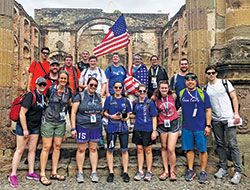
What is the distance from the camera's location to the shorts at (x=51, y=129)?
11.6 feet

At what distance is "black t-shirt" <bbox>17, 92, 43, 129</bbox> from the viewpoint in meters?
3.46

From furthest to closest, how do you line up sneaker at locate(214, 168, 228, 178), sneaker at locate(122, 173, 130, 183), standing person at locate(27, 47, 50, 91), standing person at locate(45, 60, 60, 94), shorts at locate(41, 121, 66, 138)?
standing person at locate(27, 47, 50, 91) < standing person at locate(45, 60, 60, 94) < sneaker at locate(214, 168, 228, 178) < sneaker at locate(122, 173, 130, 183) < shorts at locate(41, 121, 66, 138)

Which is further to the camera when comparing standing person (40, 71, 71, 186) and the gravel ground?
standing person (40, 71, 71, 186)

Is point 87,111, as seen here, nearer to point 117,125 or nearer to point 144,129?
point 117,125

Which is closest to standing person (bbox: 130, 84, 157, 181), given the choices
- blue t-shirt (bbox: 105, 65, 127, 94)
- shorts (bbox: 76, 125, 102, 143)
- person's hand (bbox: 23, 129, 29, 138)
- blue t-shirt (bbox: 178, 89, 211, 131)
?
blue t-shirt (bbox: 178, 89, 211, 131)

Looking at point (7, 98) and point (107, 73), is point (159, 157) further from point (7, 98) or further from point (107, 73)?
point (7, 98)

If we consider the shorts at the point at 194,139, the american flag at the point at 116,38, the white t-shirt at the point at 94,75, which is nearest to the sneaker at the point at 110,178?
the shorts at the point at 194,139

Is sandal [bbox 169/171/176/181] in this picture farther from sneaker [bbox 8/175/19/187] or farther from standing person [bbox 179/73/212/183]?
sneaker [bbox 8/175/19/187]

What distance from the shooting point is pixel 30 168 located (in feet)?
12.0

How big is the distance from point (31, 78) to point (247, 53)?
14.7 feet

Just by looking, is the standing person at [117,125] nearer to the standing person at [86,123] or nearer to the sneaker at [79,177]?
the standing person at [86,123]

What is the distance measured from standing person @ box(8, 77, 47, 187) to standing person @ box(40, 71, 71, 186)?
0.43 ft

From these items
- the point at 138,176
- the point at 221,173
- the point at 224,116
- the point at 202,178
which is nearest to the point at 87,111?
the point at 138,176

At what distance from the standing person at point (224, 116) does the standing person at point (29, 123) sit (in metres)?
2.95
